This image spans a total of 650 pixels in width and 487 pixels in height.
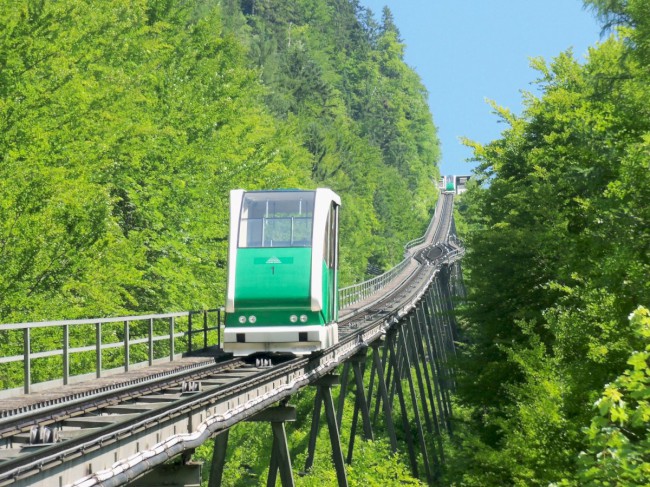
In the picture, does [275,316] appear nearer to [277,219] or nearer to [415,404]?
[277,219]

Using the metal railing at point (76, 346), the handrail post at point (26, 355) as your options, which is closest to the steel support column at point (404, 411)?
the metal railing at point (76, 346)

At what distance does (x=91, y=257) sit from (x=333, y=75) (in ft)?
412

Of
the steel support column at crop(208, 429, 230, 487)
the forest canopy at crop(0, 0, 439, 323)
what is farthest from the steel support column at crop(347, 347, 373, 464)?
the steel support column at crop(208, 429, 230, 487)

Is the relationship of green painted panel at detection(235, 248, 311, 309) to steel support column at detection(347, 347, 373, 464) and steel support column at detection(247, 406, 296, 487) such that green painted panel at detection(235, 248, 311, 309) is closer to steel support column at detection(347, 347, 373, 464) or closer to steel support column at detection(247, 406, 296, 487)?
steel support column at detection(247, 406, 296, 487)

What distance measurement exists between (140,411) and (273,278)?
373 inches

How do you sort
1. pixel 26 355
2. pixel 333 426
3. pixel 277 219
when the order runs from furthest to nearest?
pixel 333 426
pixel 277 219
pixel 26 355

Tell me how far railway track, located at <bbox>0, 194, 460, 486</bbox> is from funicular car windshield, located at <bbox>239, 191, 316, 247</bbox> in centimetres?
238

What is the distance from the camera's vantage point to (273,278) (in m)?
21.2

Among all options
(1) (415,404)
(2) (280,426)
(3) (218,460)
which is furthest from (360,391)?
(1) (415,404)

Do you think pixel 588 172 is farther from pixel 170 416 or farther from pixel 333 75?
pixel 333 75

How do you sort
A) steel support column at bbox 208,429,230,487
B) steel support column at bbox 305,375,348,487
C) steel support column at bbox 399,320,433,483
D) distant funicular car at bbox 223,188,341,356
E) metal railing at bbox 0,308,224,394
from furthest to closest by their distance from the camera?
steel support column at bbox 399,320,433,483, steel support column at bbox 305,375,348,487, distant funicular car at bbox 223,188,341,356, metal railing at bbox 0,308,224,394, steel support column at bbox 208,429,230,487

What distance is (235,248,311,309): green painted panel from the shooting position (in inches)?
828

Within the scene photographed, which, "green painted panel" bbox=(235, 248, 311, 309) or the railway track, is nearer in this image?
the railway track

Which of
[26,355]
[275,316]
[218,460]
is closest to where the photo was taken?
[26,355]
